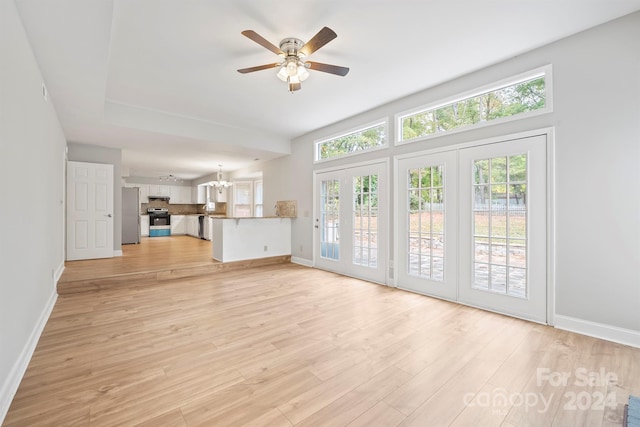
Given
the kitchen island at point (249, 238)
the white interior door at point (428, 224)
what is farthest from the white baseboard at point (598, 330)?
the kitchen island at point (249, 238)

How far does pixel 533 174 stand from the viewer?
286 cm

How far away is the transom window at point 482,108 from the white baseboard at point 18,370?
439 centimetres

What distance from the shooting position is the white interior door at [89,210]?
5.26m

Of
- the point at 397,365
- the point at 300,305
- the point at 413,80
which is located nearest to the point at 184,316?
the point at 300,305

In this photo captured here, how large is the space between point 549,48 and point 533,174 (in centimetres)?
124

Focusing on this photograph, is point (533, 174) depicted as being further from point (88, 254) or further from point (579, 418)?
point (88, 254)

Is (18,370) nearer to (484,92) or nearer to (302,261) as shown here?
(302,261)

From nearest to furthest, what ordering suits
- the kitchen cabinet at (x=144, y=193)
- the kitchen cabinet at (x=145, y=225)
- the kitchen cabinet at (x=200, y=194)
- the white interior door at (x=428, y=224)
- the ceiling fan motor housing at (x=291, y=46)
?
1. the ceiling fan motor housing at (x=291, y=46)
2. the white interior door at (x=428, y=224)
3. the kitchen cabinet at (x=145, y=225)
4. the kitchen cabinet at (x=144, y=193)
5. the kitchen cabinet at (x=200, y=194)

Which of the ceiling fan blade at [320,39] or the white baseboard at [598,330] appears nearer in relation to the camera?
the ceiling fan blade at [320,39]

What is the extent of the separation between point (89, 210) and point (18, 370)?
14.8 ft

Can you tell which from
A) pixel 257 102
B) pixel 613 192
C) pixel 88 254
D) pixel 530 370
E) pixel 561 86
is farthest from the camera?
pixel 88 254

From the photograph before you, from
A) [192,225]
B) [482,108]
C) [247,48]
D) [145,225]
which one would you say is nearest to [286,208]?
[247,48]

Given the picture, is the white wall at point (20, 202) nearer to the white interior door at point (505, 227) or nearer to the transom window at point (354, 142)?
the transom window at point (354, 142)

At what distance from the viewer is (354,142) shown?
493cm
